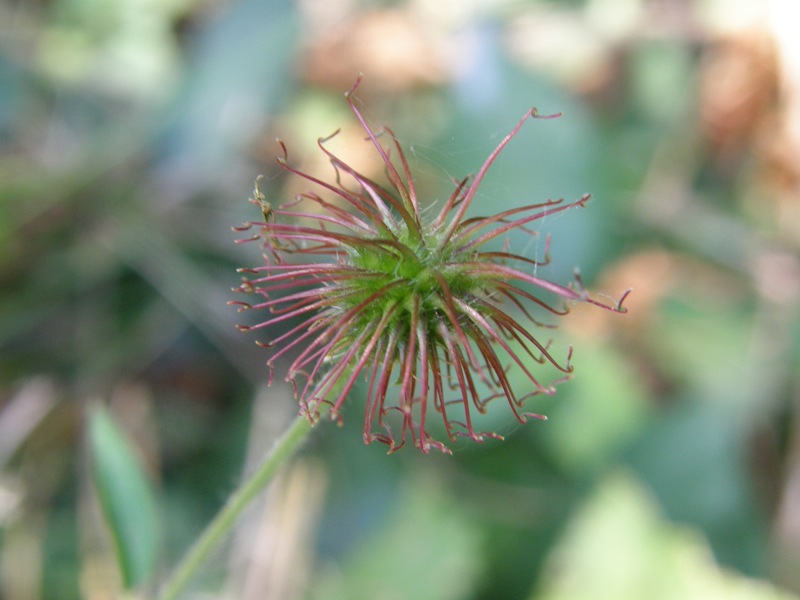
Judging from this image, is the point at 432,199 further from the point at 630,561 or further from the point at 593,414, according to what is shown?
the point at 630,561

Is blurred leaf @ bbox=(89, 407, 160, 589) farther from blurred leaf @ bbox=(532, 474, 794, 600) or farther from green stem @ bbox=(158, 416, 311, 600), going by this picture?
blurred leaf @ bbox=(532, 474, 794, 600)

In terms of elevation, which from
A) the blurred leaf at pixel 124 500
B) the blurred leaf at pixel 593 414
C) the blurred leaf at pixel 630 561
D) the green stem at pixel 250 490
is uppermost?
the green stem at pixel 250 490

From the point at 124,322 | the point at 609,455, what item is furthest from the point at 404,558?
the point at 124,322

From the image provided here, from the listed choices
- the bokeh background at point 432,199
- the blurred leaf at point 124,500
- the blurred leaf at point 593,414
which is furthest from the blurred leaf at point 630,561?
the blurred leaf at point 124,500

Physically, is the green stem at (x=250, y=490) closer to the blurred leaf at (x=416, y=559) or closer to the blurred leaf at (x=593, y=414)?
the blurred leaf at (x=416, y=559)

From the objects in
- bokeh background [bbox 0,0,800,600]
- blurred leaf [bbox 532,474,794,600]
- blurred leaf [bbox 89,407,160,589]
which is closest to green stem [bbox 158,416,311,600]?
blurred leaf [bbox 89,407,160,589]

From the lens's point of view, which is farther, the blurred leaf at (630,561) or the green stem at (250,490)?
the blurred leaf at (630,561)

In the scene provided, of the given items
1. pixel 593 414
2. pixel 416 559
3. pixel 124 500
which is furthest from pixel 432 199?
pixel 124 500

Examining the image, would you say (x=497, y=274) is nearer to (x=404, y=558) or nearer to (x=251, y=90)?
(x=404, y=558)
